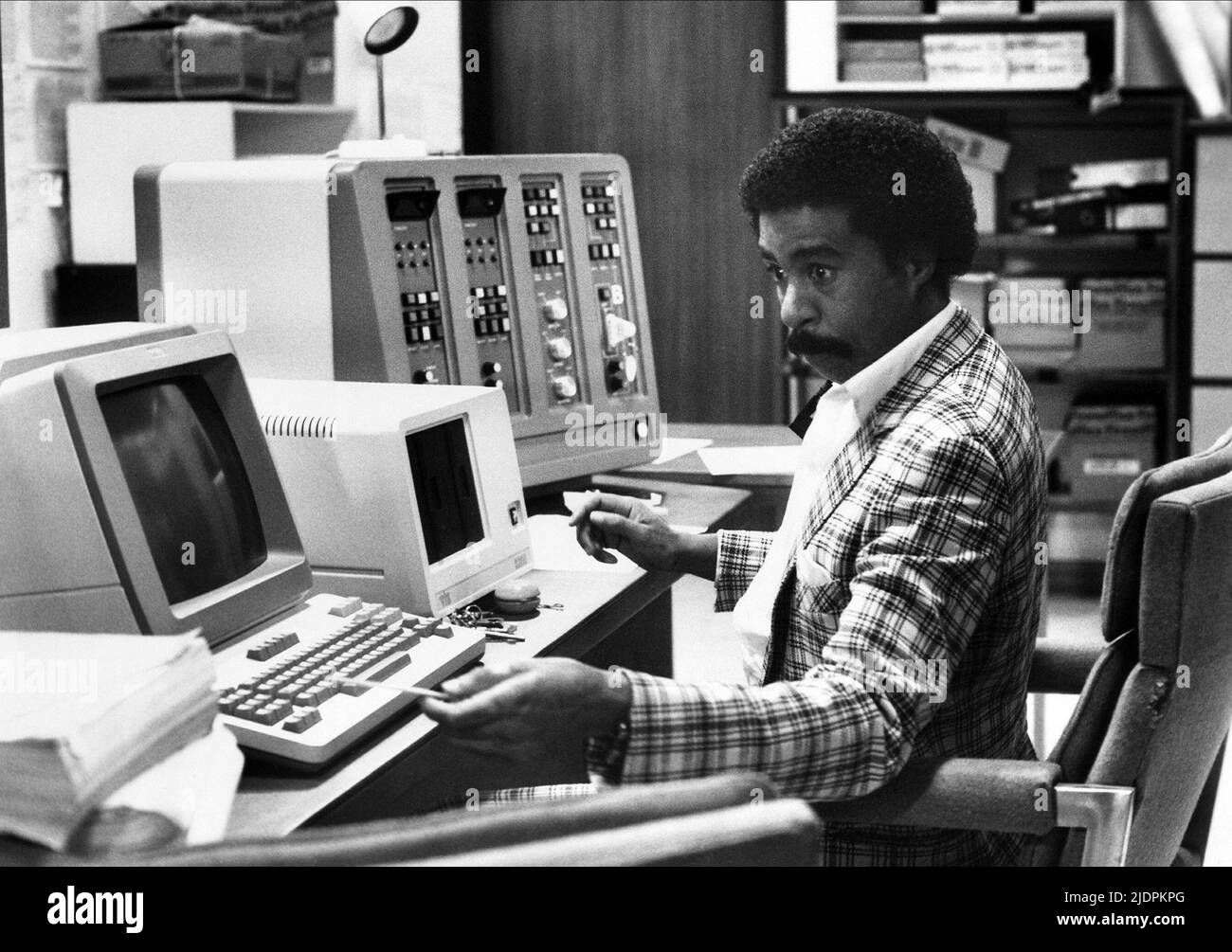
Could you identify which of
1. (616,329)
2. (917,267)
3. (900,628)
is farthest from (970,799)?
(616,329)

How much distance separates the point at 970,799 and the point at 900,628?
18 cm

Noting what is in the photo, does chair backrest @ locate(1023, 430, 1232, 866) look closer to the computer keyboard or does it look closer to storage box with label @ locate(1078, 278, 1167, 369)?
the computer keyboard

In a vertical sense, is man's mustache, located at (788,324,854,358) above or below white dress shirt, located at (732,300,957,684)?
above

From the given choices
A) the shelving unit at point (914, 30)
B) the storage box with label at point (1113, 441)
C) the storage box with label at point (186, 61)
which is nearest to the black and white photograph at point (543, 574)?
the storage box with label at point (186, 61)

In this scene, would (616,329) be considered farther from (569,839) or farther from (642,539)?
(569,839)

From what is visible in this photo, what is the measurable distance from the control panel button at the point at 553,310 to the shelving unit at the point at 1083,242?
2577 mm

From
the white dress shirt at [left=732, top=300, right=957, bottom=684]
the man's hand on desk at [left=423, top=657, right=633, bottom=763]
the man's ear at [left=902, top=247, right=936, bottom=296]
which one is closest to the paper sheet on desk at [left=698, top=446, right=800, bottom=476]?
the white dress shirt at [left=732, top=300, right=957, bottom=684]

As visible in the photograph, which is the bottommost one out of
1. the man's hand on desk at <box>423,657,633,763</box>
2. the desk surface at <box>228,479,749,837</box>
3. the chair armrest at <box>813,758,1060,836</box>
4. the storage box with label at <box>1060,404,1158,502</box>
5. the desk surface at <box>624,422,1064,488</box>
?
the storage box with label at <box>1060,404,1158,502</box>

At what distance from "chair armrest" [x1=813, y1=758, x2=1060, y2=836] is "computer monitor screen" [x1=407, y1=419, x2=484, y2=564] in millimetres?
681

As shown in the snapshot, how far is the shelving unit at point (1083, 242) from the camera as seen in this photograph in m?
4.85

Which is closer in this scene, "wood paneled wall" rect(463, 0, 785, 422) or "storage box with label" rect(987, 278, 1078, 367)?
"storage box with label" rect(987, 278, 1078, 367)

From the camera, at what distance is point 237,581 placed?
168cm

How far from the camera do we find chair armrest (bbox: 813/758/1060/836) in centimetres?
145

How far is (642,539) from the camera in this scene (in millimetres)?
2041
